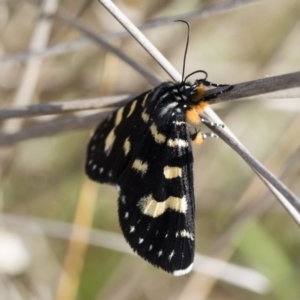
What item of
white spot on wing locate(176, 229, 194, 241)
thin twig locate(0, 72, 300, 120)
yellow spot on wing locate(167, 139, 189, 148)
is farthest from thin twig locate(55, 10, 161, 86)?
white spot on wing locate(176, 229, 194, 241)

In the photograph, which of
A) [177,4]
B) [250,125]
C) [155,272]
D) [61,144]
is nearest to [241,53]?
[250,125]

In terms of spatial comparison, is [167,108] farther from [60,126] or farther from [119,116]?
[60,126]

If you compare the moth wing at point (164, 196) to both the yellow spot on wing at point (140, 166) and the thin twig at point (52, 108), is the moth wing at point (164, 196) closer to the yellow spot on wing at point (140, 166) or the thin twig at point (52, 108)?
the yellow spot on wing at point (140, 166)

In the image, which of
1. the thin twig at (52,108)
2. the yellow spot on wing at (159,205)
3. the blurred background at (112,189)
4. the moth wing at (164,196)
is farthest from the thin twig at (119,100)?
the blurred background at (112,189)

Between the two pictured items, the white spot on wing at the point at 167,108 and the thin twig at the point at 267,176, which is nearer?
the thin twig at the point at 267,176

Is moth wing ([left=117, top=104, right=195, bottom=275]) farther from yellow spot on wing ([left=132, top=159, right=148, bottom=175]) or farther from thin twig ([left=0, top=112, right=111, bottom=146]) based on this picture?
thin twig ([left=0, top=112, right=111, bottom=146])

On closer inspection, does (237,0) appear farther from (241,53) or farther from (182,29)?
(241,53)
